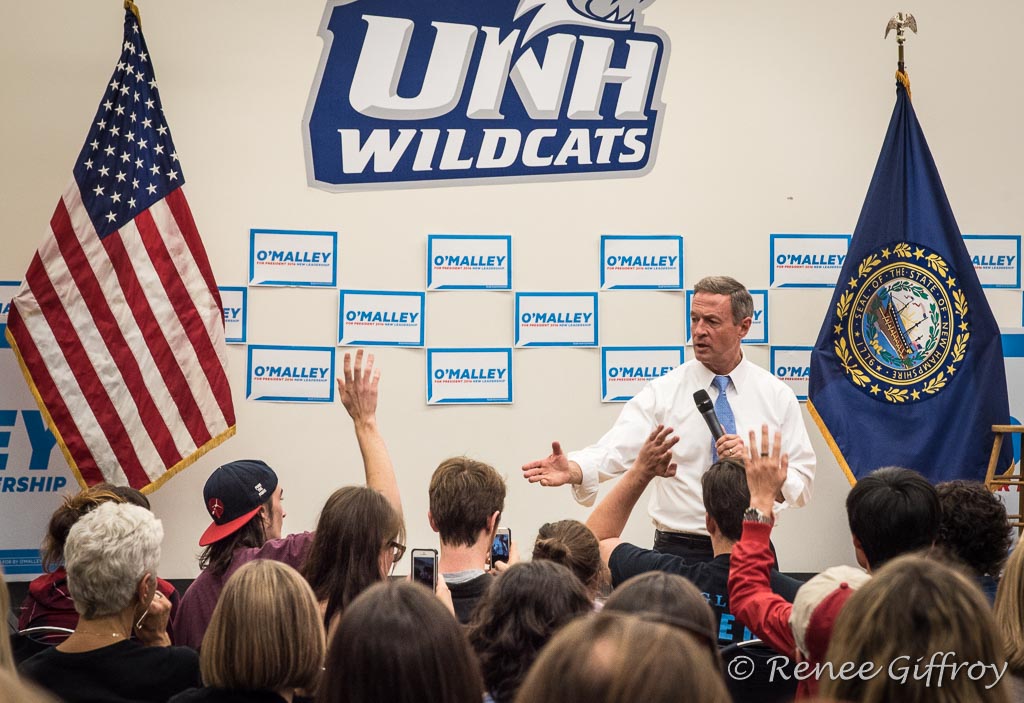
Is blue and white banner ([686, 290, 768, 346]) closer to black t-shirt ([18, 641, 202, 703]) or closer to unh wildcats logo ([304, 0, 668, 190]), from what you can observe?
unh wildcats logo ([304, 0, 668, 190])

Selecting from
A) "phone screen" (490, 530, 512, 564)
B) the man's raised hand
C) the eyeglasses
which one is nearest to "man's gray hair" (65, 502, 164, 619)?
the eyeglasses

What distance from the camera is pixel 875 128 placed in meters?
4.75

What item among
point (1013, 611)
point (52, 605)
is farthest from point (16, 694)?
point (52, 605)

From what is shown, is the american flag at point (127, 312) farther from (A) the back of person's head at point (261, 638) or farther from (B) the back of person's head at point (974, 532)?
(B) the back of person's head at point (974, 532)

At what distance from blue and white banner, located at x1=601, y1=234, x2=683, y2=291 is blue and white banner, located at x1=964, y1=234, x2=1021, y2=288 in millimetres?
1393

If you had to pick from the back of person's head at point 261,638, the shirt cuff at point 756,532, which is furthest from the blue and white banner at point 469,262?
the back of person's head at point 261,638

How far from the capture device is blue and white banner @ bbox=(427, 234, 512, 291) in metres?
4.55

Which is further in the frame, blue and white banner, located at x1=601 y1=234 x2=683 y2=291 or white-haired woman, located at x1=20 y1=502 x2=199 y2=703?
blue and white banner, located at x1=601 y1=234 x2=683 y2=291

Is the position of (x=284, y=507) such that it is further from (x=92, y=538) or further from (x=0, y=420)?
(x=92, y=538)

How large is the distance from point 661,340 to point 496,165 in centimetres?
108

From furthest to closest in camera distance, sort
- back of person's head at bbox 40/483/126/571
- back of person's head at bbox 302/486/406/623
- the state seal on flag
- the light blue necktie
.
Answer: the state seal on flag
the light blue necktie
back of person's head at bbox 40/483/126/571
back of person's head at bbox 302/486/406/623

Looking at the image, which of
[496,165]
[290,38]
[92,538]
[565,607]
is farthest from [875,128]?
[92,538]

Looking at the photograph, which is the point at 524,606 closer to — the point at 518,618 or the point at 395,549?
the point at 518,618

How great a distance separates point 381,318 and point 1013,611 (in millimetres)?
3100
